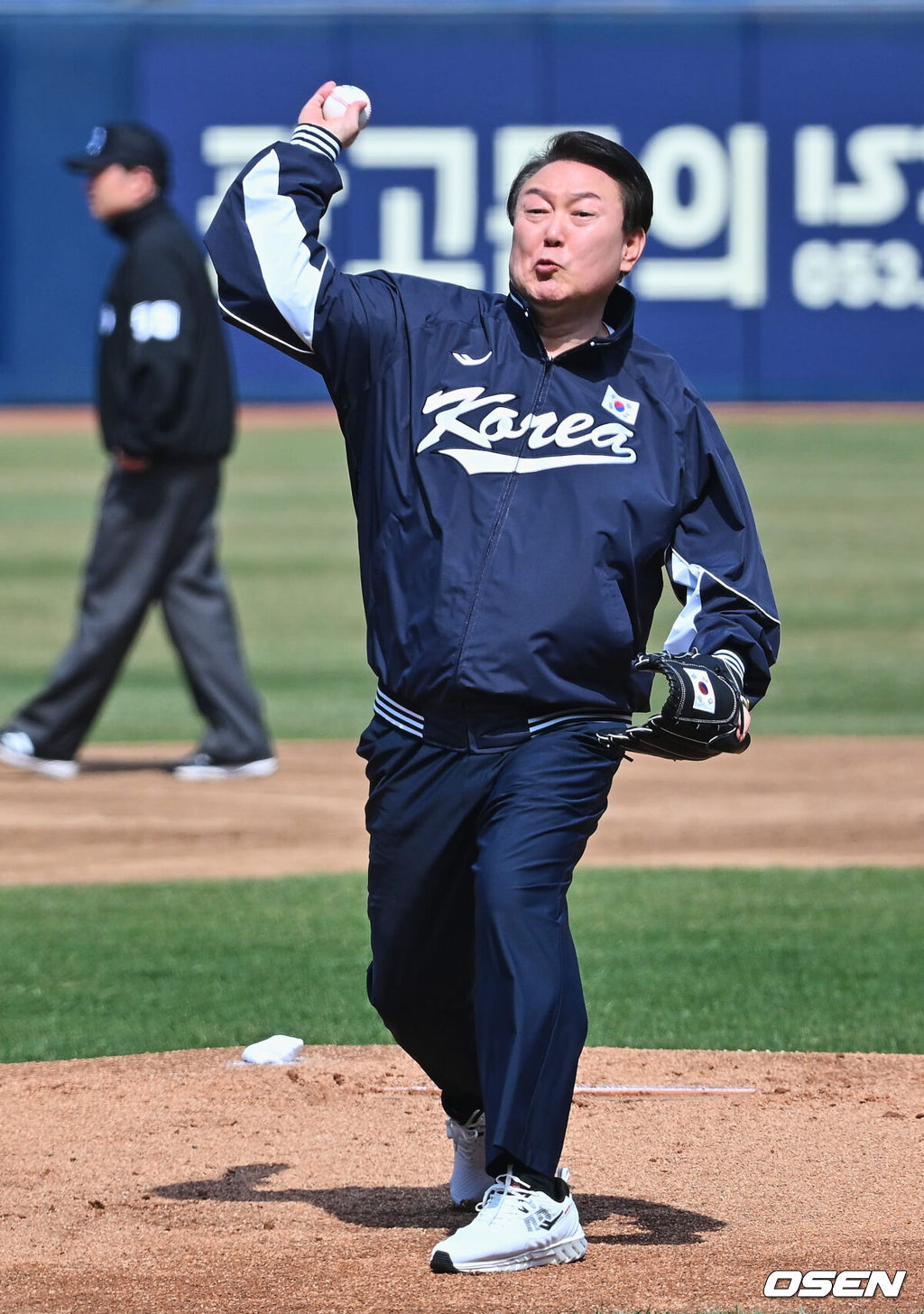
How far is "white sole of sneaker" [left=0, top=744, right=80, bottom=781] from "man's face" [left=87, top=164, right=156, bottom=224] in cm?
237

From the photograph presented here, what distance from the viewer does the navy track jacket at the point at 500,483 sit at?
3.70 metres

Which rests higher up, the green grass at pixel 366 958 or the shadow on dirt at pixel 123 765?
the green grass at pixel 366 958

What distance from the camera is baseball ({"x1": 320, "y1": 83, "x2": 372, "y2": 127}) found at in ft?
12.9

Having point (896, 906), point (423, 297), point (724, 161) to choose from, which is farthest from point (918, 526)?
point (423, 297)

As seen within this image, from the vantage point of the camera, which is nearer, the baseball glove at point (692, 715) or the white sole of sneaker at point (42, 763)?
the baseball glove at point (692, 715)

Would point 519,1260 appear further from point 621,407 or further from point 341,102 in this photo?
point 341,102

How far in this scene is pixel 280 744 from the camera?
1056 centimetres

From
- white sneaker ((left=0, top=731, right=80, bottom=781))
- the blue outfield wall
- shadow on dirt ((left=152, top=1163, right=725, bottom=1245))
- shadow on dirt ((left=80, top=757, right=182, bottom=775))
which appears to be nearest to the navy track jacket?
shadow on dirt ((left=152, top=1163, right=725, bottom=1245))

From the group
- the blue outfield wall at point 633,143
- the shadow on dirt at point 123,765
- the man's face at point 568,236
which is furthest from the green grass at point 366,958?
the blue outfield wall at point 633,143

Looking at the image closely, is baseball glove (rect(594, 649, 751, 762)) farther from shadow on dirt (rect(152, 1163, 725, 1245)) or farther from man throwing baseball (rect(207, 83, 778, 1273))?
shadow on dirt (rect(152, 1163, 725, 1245))

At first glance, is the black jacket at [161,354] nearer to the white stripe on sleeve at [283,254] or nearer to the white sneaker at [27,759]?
the white sneaker at [27,759]

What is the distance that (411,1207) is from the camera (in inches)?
164
